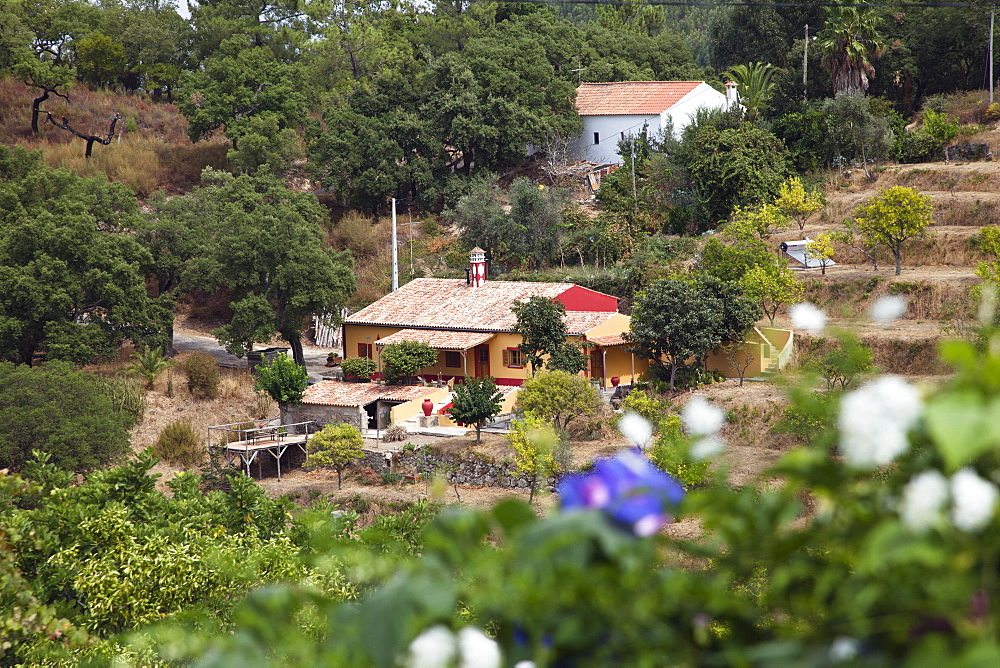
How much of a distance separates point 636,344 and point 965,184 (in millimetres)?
13014

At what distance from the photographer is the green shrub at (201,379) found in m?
25.9

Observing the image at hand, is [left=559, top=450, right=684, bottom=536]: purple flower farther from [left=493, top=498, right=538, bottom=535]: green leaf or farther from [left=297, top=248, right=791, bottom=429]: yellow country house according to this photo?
[left=297, top=248, right=791, bottom=429]: yellow country house

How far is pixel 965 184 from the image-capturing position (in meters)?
28.6

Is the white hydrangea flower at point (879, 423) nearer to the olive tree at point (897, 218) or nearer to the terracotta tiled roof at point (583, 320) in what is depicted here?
the terracotta tiled roof at point (583, 320)

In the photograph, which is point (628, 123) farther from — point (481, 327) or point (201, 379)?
point (201, 379)

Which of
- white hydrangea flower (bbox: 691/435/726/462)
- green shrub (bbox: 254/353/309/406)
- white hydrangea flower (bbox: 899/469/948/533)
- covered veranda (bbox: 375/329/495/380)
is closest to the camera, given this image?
white hydrangea flower (bbox: 899/469/948/533)

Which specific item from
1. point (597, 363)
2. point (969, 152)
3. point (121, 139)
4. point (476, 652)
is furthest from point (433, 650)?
point (121, 139)

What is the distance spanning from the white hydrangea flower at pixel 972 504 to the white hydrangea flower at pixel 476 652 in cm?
73

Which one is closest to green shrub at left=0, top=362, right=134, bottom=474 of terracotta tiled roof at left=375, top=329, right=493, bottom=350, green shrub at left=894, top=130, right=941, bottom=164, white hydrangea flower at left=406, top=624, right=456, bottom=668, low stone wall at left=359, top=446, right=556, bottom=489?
low stone wall at left=359, top=446, right=556, bottom=489

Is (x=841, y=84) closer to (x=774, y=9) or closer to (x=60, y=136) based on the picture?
(x=774, y=9)

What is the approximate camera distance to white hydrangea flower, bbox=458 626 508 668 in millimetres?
1557

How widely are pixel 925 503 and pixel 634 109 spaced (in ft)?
132

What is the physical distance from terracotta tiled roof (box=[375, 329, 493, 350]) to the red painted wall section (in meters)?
2.21

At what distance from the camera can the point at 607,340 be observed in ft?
77.8
